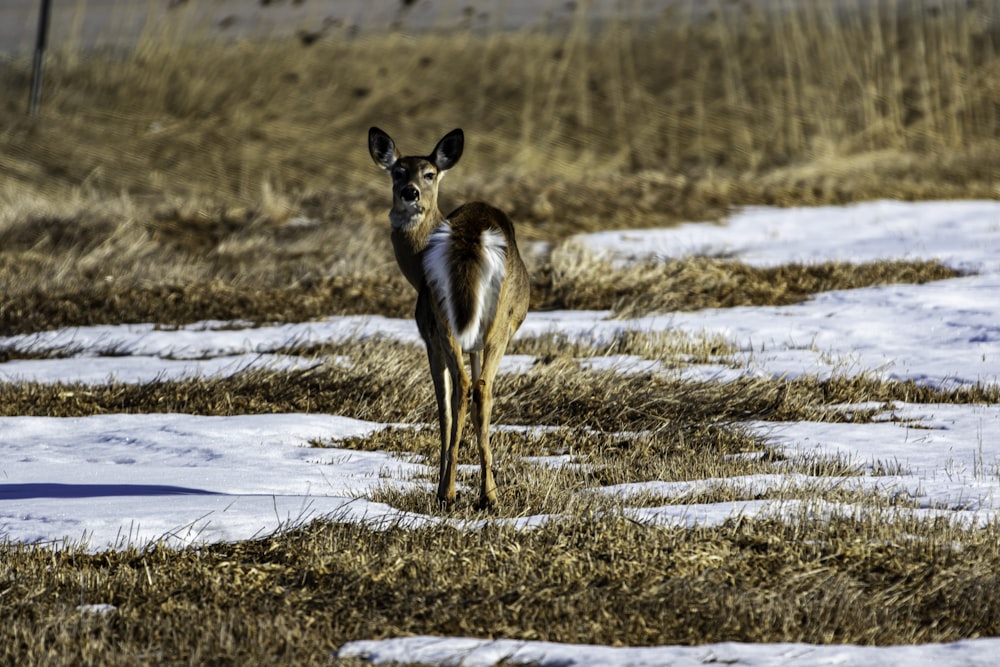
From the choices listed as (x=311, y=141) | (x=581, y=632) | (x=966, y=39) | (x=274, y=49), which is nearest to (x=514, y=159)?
(x=311, y=141)

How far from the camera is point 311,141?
22906 mm

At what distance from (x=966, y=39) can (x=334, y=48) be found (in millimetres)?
13182

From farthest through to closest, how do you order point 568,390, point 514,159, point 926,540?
point 514,159
point 568,390
point 926,540

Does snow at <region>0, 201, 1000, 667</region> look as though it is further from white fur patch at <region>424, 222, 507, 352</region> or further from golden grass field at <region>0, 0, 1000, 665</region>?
white fur patch at <region>424, 222, 507, 352</region>

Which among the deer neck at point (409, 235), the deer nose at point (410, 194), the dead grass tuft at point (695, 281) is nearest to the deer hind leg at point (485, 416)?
the deer neck at point (409, 235)

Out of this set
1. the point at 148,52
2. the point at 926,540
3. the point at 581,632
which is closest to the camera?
the point at 581,632

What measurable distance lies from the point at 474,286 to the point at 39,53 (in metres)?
20.1

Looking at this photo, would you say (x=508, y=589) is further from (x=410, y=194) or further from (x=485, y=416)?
(x=410, y=194)

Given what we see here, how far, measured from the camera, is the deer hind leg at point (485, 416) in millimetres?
5969

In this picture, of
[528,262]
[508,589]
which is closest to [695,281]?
[528,262]

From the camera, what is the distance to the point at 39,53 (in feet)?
77.2

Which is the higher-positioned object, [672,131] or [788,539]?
[672,131]

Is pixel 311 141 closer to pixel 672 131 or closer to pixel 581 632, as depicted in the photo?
pixel 672 131

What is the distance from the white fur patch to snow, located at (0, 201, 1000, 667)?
0.91 metres
